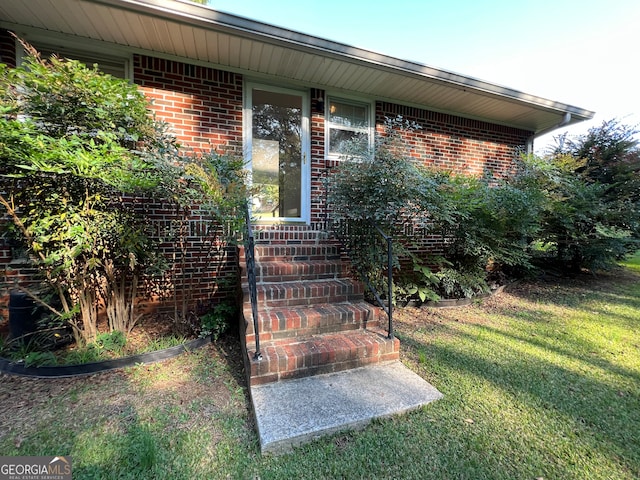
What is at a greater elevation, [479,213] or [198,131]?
[198,131]

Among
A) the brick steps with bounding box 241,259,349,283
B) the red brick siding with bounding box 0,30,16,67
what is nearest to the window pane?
the brick steps with bounding box 241,259,349,283

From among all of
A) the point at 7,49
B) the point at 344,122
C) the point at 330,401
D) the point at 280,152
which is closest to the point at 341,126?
the point at 344,122

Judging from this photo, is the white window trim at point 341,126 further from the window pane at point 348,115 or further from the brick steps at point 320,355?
the brick steps at point 320,355

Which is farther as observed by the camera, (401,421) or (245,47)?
(245,47)

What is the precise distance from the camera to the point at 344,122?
4336 millimetres

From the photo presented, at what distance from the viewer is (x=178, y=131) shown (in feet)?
11.3

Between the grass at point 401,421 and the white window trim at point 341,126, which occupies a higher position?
the white window trim at point 341,126

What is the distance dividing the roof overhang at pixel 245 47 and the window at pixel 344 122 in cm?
20

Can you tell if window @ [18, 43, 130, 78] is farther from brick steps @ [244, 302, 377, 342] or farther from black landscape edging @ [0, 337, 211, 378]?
brick steps @ [244, 302, 377, 342]

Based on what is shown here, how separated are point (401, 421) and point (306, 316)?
1076 mm

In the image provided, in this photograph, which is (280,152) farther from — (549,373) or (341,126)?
(549,373)

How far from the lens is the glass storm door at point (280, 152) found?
4062 millimetres

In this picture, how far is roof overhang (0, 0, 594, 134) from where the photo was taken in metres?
2.68

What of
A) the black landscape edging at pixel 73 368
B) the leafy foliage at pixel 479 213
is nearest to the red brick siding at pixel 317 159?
the leafy foliage at pixel 479 213
